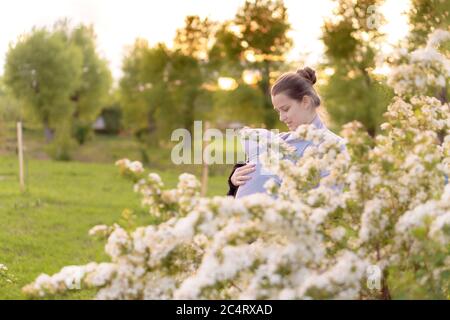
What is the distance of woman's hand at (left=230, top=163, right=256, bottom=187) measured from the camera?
17.2ft

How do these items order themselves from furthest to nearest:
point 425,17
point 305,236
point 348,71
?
point 348,71 → point 425,17 → point 305,236

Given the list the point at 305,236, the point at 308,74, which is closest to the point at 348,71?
the point at 308,74

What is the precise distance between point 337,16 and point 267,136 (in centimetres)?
2662

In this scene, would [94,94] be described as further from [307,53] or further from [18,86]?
[307,53]

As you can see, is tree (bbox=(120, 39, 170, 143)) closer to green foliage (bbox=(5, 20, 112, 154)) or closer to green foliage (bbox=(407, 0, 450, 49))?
green foliage (bbox=(5, 20, 112, 154))

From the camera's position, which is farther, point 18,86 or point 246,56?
point 18,86

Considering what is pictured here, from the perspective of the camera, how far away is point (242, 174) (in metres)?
5.31

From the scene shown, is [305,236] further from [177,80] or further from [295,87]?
[177,80]

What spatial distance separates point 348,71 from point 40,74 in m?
22.8

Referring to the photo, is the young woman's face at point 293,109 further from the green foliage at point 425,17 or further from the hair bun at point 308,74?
the green foliage at point 425,17

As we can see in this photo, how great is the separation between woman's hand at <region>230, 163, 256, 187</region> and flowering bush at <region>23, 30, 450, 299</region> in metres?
0.92

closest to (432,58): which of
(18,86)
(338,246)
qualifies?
(338,246)

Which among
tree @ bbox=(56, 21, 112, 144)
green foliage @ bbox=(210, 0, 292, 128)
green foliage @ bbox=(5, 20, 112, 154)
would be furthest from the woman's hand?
tree @ bbox=(56, 21, 112, 144)

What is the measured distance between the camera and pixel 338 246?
3.83m
